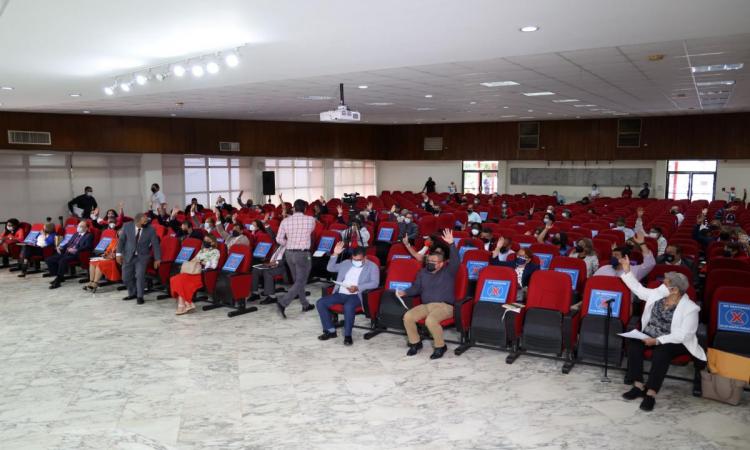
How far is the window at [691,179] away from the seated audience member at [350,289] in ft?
69.2

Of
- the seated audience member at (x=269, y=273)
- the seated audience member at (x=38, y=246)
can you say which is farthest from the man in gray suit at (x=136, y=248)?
the seated audience member at (x=38, y=246)

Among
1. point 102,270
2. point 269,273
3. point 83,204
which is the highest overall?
point 83,204

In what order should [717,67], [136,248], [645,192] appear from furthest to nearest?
[645,192], [136,248], [717,67]

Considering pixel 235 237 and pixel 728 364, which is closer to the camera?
pixel 728 364

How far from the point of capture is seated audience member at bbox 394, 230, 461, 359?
702 cm

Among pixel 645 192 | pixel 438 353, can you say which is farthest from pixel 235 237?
pixel 645 192

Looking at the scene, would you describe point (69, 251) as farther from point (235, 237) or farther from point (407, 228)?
point (407, 228)

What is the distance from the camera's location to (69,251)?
11852 mm

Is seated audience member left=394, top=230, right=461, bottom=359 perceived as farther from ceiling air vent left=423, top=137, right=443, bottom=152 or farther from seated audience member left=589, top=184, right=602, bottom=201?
ceiling air vent left=423, top=137, right=443, bottom=152

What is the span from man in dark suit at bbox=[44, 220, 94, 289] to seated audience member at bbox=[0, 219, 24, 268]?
187 cm

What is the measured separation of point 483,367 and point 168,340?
439 centimetres

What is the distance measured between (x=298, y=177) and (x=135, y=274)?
15697 millimetres

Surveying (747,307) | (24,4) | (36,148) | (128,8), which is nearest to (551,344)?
(747,307)

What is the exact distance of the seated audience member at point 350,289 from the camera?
7.60m
